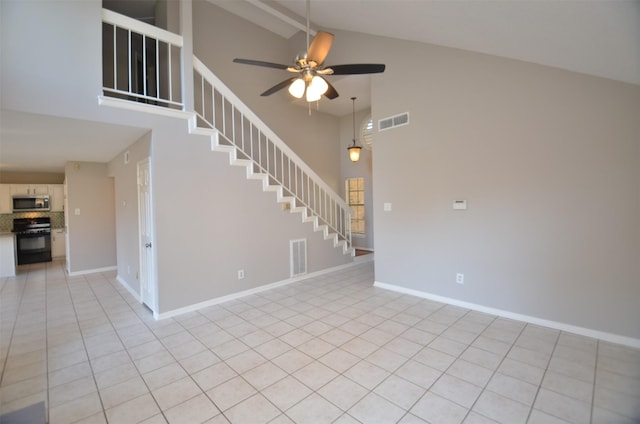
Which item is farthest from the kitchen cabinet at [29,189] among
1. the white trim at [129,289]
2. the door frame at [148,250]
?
the door frame at [148,250]

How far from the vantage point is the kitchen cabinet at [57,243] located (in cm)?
736

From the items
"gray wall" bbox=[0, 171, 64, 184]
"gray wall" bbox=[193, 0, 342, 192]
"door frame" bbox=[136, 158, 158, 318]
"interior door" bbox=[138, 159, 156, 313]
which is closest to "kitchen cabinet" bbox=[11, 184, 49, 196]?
"gray wall" bbox=[0, 171, 64, 184]

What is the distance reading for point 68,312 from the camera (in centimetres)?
390

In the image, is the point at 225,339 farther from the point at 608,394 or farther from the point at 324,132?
the point at 324,132

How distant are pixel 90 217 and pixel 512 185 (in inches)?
303

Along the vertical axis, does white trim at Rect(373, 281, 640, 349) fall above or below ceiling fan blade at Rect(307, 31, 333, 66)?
below

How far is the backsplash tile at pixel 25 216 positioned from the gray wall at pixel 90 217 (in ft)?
7.57

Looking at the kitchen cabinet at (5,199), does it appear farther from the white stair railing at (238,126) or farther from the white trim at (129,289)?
the white stair railing at (238,126)

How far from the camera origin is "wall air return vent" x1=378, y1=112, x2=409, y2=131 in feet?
14.1

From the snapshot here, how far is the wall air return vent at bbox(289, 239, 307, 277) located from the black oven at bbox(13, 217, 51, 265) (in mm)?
6563

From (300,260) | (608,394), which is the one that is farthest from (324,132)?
(608,394)

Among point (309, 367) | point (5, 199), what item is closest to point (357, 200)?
point (309, 367)

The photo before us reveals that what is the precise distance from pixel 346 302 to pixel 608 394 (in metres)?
2.68

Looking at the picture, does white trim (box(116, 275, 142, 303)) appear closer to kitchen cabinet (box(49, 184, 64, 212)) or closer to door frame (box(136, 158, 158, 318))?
door frame (box(136, 158, 158, 318))
